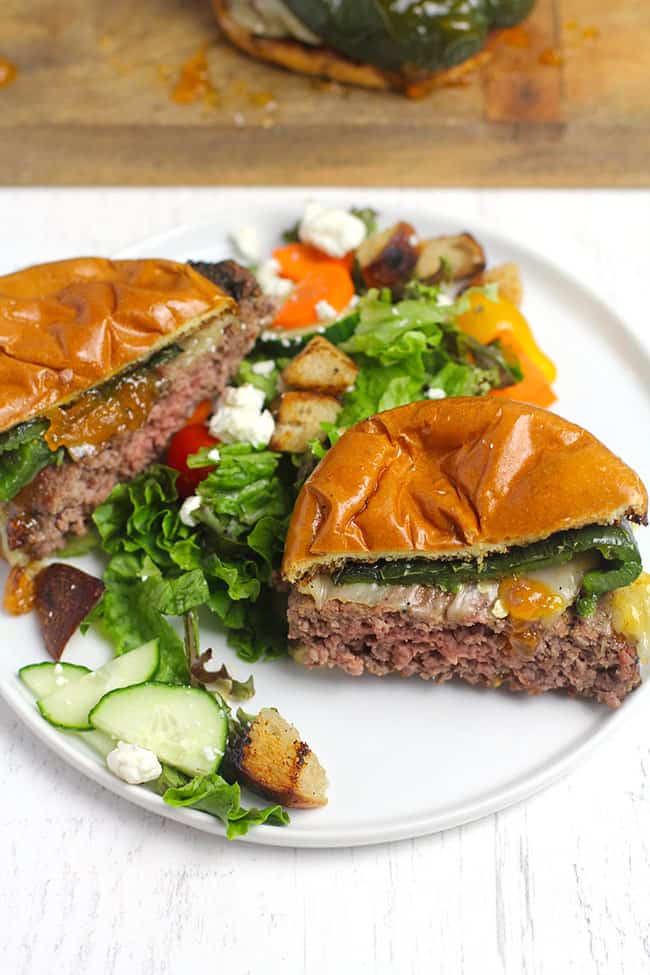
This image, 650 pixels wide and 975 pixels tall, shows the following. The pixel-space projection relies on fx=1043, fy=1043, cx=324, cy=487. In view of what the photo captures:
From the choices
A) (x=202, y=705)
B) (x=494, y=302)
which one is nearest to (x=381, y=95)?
(x=494, y=302)

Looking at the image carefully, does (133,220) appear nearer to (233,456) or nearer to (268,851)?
(233,456)

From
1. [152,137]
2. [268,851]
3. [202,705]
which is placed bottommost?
[268,851]

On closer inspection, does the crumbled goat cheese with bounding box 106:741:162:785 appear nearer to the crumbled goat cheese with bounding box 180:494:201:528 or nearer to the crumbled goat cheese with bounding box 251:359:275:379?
the crumbled goat cheese with bounding box 180:494:201:528

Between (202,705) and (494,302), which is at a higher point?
(494,302)

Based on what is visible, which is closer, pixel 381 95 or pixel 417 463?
pixel 417 463

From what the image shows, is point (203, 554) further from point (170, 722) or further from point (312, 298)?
point (312, 298)

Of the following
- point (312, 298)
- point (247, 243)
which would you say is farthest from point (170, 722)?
point (247, 243)

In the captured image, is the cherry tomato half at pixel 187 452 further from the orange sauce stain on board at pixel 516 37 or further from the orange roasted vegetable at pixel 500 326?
the orange sauce stain on board at pixel 516 37
